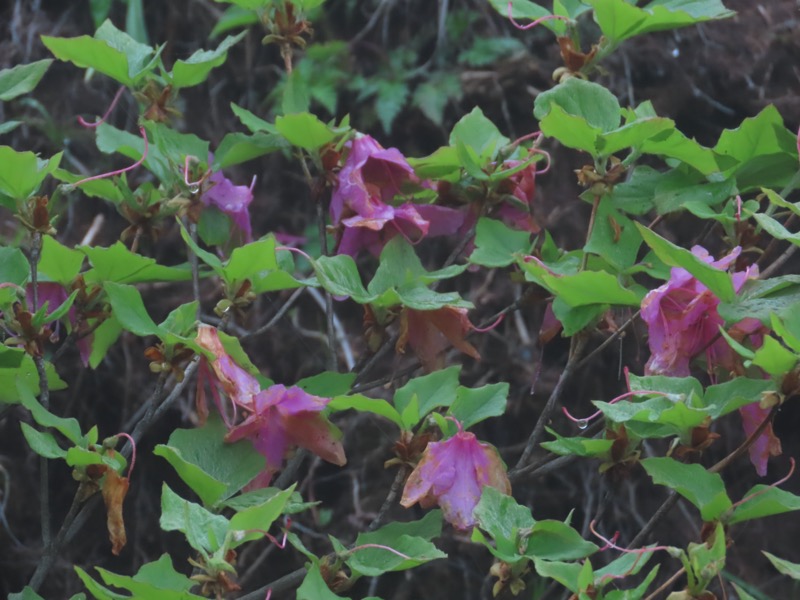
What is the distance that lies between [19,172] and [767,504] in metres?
0.72

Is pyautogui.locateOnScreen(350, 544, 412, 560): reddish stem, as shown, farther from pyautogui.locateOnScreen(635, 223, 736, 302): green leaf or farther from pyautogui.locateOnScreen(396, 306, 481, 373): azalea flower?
pyautogui.locateOnScreen(635, 223, 736, 302): green leaf

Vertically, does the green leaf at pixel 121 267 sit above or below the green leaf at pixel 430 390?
above

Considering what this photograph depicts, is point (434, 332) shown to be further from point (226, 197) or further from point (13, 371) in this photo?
point (13, 371)

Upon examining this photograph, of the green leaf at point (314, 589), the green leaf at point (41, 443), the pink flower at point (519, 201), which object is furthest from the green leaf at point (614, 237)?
the green leaf at point (41, 443)

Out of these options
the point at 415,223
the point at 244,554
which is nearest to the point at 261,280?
the point at 415,223

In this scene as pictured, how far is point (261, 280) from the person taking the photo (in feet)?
3.28

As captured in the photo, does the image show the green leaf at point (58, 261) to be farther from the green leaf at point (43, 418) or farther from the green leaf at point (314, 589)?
the green leaf at point (314, 589)

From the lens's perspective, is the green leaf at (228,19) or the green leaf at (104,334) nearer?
the green leaf at (104,334)

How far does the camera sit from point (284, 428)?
99 centimetres

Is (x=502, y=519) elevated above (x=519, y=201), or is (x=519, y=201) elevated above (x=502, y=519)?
(x=519, y=201)

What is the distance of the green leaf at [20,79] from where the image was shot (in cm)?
108

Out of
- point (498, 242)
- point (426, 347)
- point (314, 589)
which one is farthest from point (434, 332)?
point (314, 589)

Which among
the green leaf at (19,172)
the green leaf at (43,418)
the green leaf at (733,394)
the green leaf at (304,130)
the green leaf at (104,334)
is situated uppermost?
the green leaf at (19,172)

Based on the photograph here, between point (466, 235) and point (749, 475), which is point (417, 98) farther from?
point (749, 475)
